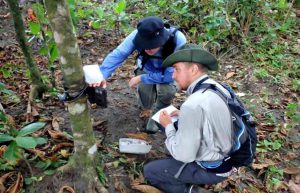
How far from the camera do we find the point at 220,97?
9.03 feet

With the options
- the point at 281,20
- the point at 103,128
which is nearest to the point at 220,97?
the point at 103,128

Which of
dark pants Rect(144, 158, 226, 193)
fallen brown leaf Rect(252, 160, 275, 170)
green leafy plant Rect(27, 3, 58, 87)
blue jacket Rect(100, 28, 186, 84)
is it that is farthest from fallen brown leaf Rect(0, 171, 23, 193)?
fallen brown leaf Rect(252, 160, 275, 170)

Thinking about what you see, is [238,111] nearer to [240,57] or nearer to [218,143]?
[218,143]

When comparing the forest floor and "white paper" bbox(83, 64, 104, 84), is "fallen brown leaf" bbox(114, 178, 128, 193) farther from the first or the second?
"white paper" bbox(83, 64, 104, 84)

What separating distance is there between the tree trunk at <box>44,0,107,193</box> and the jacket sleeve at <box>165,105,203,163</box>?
2.61 ft

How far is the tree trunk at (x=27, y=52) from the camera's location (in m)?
3.79

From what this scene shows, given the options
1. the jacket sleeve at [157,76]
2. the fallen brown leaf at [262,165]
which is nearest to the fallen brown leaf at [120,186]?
the jacket sleeve at [157,76]

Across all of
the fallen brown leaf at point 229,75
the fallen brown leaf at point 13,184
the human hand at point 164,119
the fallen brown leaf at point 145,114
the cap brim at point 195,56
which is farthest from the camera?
the fallen brown leaf at point 229,75

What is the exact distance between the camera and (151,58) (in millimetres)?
3818

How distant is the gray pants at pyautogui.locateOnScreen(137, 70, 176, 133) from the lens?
4.15 metres

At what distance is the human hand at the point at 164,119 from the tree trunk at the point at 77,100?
666 millimetres

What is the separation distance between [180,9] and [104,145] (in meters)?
3.89

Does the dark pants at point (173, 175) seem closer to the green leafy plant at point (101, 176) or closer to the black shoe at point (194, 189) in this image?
the black shoe at point (194, 189)

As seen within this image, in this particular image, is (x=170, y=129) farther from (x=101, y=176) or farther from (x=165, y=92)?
(x=165, y=92)
